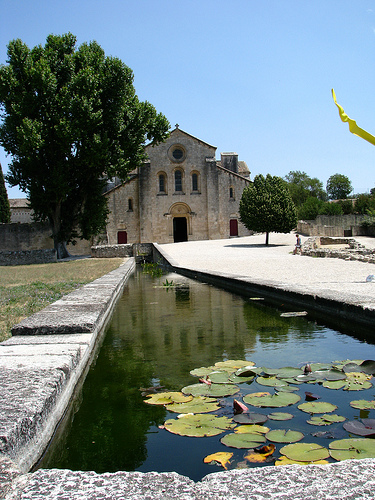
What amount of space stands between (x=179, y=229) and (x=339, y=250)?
94.0 feet

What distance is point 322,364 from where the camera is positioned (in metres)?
3.63

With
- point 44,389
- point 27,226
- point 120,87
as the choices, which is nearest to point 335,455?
point 44,389

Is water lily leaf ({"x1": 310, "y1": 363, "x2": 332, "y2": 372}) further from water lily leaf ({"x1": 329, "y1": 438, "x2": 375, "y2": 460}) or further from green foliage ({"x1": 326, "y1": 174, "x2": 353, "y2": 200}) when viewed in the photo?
green foliage ({"x1": 326, "y1": 174, "x2": 353, "y2": 200})

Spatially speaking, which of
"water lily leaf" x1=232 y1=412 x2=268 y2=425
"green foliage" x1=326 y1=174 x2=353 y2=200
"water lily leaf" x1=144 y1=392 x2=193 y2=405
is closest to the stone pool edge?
"water lily leaf" x1=144 y1=392 x2=193 y2=405

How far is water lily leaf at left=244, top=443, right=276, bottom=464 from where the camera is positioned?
2102 mm

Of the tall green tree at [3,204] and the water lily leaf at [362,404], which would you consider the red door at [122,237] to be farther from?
the water lily leaf at [362,404]

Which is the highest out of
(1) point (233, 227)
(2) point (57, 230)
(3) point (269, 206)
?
(3) point (269, 206)

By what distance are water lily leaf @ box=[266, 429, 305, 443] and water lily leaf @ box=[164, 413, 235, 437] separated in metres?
0.24

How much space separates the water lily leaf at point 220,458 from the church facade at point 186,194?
43.7 meters

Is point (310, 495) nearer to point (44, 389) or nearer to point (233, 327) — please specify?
point (44, 389)

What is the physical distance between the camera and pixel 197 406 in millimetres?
2809

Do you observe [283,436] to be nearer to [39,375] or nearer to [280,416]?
[280,416]

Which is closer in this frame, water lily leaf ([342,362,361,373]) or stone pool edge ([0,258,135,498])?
stone pool edge ([0,258,135,498])

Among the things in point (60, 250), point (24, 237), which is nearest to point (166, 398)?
point (60, 250)
